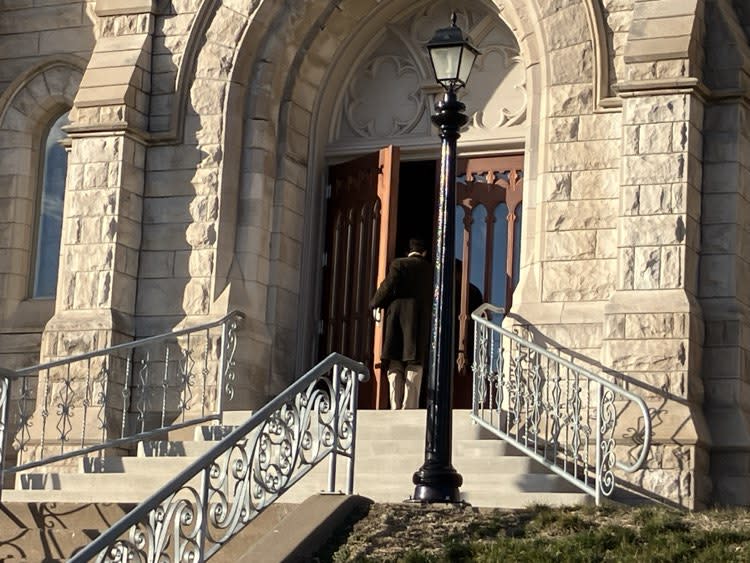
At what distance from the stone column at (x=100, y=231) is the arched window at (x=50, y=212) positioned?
4.65 ft

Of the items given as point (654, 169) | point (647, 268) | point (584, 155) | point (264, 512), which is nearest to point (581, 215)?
point (584, 155)

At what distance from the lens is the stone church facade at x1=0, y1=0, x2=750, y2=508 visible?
1516 centimetres

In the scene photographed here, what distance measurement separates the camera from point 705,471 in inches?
583

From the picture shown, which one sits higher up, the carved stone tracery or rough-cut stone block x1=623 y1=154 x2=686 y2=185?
the carved stone tracery

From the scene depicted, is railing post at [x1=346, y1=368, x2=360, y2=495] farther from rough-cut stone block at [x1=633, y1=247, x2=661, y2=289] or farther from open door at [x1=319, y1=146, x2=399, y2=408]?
open door at [x1=319, y1=146, x2=399, y2=408]

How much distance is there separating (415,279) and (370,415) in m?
1.58

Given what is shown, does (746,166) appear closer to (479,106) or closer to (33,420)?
(479,106)

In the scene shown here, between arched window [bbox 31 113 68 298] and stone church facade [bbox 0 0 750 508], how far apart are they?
2 cm

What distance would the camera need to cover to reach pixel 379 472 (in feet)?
48.1

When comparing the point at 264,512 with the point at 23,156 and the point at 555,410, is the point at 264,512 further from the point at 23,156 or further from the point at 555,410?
the point at 23,156

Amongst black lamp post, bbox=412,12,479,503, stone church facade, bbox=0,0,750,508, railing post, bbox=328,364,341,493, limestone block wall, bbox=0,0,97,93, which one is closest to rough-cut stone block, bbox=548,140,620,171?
stone church facade, bbox=0,0,750,508

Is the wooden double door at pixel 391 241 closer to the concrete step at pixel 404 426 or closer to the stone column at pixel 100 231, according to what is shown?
the concrete step at pixel 404 426

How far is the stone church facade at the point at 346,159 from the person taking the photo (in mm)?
15164

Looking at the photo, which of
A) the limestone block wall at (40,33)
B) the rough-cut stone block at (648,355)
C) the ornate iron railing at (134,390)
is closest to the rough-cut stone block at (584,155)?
the rough-cut stone block at (648,355)
